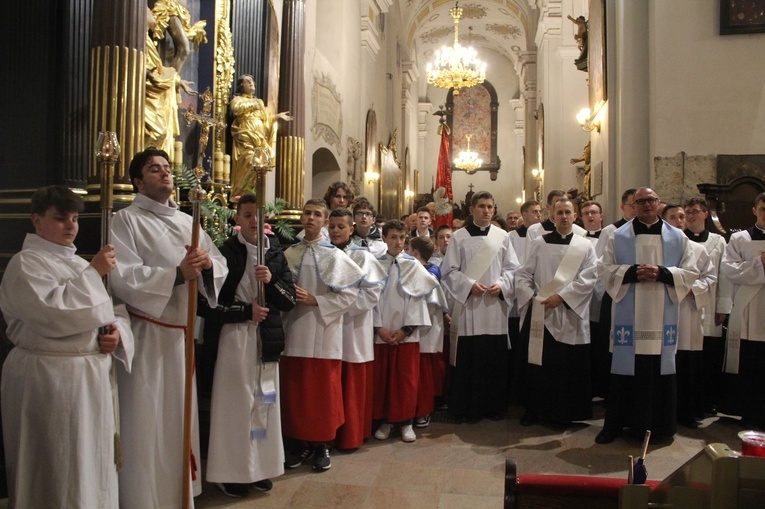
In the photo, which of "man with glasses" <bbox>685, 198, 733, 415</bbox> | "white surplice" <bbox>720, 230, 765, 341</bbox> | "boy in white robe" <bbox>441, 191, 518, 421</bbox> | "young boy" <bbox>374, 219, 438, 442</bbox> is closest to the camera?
"young boy" <bbox>374, 219, 438, 442</bbox>

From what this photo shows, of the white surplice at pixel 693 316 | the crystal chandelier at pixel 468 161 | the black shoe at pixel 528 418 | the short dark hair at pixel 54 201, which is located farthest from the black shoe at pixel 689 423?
the crystal chandelier at pixel 468 161

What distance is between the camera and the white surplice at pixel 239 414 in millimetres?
3635

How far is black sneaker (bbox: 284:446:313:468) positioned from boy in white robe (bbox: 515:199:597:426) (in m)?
1.95

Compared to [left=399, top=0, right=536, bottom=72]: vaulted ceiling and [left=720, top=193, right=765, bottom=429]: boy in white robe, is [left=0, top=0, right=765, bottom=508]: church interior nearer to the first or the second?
[left=720, top=193, right=765, bottom=429]: boy in white robe

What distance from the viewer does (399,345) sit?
4992 mm

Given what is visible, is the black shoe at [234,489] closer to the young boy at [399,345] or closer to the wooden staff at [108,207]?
the wooden staff at [108,207]

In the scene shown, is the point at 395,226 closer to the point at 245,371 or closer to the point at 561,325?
the point at 561,325

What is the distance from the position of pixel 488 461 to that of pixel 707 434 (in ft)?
6.56

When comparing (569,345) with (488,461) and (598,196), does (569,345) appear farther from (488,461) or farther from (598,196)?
(598,196)

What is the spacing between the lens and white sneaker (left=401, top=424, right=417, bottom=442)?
4828 mm

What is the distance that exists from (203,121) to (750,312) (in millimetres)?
5219

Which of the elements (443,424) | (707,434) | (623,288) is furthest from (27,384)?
(707,434)

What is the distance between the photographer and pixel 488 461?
4414 mm

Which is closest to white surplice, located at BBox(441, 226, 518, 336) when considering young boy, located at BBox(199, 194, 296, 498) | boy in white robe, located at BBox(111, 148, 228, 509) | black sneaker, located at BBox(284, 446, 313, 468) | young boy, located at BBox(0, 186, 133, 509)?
black sneaker, located at BBox(284, 446, 313, 468)
